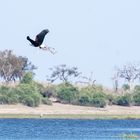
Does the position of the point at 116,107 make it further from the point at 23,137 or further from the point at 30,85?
the point at 23,137

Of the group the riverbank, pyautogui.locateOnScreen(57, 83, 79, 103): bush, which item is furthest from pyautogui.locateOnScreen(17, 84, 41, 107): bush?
pyautogui.locateOnScreen(57, 83, 79, 103): bush

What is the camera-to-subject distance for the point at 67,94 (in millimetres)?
116062

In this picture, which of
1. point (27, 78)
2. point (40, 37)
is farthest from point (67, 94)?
point (40, 37)

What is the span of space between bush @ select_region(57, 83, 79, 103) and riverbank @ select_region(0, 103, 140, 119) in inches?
63.3

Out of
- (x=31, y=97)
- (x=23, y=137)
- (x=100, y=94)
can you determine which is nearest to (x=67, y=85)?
(x=100, y=94)

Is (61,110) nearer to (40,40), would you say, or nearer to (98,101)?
(98,101)

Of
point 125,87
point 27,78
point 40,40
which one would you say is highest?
point 125,87

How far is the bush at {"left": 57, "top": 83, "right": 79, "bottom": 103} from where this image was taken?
380ft

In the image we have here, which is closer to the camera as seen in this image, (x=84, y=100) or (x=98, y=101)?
(x=84, y=100)

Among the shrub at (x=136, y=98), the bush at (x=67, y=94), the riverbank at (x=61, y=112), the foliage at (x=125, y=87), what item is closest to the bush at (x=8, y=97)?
the riverbank at (x=61, y=112)

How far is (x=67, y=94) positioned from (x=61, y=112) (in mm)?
6669

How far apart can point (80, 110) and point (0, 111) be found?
31.7 feet

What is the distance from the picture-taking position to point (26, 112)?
109250mm

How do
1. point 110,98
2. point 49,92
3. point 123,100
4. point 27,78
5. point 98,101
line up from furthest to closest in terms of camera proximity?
point 27,78 < point 110,98 < point 49,92 < point 123,100 < point 98,101
